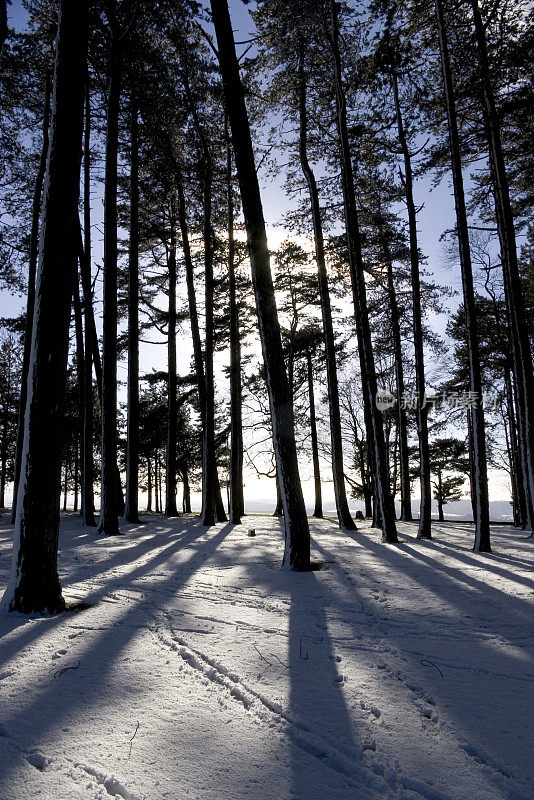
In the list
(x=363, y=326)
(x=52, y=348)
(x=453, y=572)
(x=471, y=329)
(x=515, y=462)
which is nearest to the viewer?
(x=52, y=348)

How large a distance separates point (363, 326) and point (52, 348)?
313 inches

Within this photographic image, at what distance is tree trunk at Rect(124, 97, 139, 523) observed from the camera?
13.9 metres

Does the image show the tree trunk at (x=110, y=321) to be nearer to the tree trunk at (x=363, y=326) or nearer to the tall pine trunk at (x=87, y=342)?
the tall pine trunk at (x=87, y=342)

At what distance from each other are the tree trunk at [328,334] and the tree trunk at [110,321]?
5.65 meters

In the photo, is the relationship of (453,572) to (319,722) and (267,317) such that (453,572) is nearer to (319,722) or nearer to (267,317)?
(267,317)

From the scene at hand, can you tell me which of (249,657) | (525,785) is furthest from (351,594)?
(525,785)

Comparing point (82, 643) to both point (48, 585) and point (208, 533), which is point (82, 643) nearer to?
point (48, 585)

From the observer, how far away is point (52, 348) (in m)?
4.15

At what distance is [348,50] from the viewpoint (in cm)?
1165

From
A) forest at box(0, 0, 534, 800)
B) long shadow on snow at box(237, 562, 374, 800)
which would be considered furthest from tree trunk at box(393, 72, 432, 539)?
long shadow on snow at box(237, 562, 374, 800)

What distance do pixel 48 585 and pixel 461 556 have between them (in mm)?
6891

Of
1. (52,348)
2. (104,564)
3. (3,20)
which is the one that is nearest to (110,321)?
(104,564)

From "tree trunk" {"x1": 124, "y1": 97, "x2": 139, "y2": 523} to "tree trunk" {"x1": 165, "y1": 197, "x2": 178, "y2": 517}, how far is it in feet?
5.80

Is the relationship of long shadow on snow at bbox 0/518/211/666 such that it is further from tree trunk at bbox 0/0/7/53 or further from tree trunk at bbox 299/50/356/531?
tree trunk at bbox 0/0/7/53
